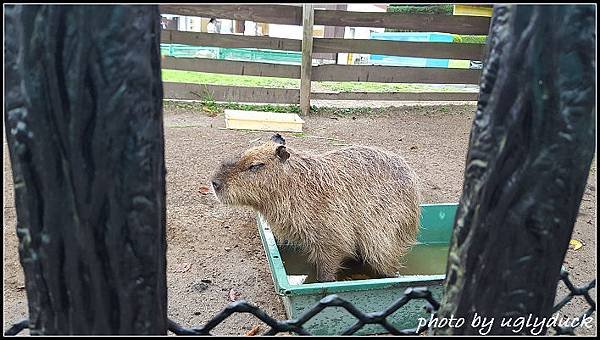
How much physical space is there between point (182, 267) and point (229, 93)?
3996mm

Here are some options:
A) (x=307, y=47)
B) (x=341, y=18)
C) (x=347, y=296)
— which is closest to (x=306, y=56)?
(x=307, y=47)

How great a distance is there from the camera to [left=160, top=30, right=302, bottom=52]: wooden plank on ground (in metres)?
6.10

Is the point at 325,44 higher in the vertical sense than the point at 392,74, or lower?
higher

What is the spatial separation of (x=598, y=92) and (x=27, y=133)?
34.9 inches

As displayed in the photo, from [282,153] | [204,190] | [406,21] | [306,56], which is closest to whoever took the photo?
[282,153]

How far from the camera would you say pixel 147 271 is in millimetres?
842

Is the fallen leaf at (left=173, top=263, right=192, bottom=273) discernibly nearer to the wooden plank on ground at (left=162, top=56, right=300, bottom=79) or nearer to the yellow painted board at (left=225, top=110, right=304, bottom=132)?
the yellow painted board at (left=225, top=110, right=304, bottom=132)

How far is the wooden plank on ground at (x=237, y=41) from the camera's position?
20.0 ft

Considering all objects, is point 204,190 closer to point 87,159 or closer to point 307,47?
point 87,159

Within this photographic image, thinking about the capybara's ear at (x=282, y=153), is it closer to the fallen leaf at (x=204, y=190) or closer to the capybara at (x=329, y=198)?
the capybara at (x=329, y=198)

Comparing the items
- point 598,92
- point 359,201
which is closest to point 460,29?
point 359,201

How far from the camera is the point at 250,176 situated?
2.42 m

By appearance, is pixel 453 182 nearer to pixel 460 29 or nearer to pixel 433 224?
pixel 433 224

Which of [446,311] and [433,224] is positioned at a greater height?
[446,311]
